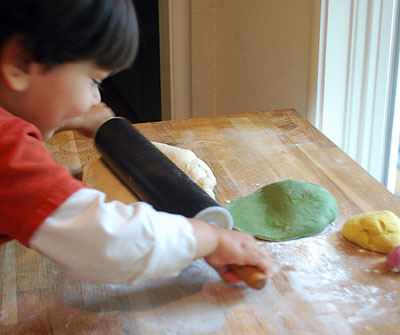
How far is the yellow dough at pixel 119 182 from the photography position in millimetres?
1131

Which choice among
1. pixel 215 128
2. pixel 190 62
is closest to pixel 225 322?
pixel 215 128

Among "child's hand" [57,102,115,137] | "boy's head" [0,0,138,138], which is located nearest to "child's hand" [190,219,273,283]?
"boy's head" [0,0,138,138]

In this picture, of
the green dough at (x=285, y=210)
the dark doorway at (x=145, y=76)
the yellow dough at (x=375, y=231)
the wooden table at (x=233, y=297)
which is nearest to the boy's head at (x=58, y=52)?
the wooden table at (x=233, y=297)

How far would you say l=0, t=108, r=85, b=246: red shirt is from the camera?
0.70m

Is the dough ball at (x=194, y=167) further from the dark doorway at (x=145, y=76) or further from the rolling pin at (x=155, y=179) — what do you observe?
the dark doorway at (x=145, y=76)

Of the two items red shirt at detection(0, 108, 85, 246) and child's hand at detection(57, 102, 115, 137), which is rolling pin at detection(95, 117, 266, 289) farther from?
red shirt at detection(0, 108, 85, 246)

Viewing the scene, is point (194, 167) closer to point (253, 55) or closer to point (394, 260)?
point (394, 260)

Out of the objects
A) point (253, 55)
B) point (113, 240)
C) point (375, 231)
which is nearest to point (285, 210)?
point (375, 231)

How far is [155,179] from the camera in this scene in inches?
40.9

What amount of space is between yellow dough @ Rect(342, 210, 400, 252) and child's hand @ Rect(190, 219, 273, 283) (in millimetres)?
202

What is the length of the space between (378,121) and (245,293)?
966 mm

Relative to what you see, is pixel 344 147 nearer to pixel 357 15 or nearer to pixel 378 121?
pixel 378 121

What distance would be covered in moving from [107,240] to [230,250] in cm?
20

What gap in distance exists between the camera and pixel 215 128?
1.51m
